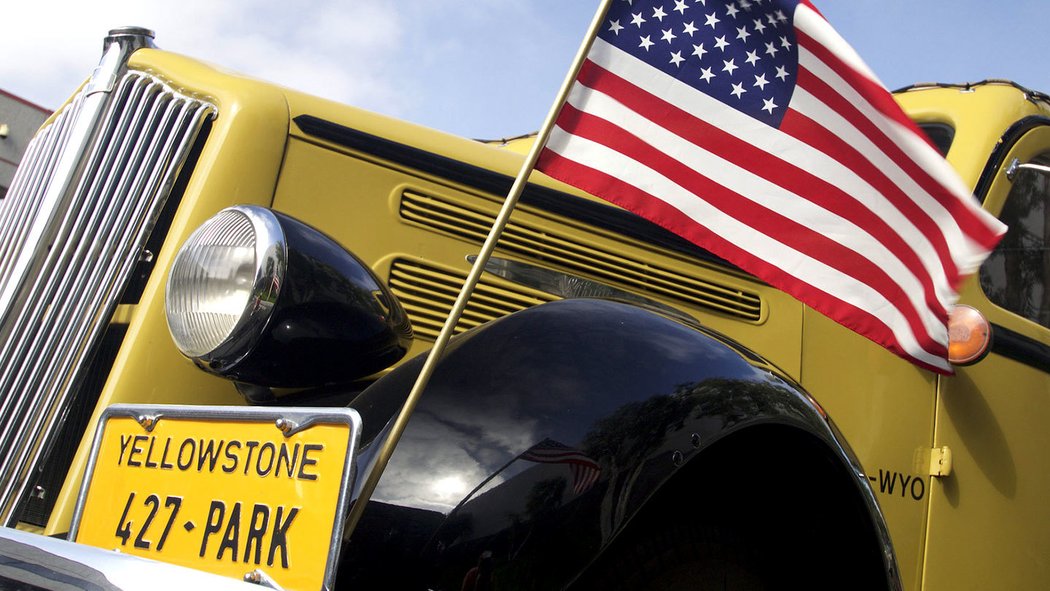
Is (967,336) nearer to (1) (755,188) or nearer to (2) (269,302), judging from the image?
(1) (755,188)

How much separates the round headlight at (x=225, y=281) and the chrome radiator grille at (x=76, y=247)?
1.18ft

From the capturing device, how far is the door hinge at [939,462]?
97.2 inches

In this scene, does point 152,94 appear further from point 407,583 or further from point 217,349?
point 407,583

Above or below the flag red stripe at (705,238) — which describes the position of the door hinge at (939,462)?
below

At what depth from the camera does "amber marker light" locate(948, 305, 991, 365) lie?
7.55 feet

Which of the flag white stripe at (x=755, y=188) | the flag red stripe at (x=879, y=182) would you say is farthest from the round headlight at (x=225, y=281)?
the flag red stripe at (x=879, y=182)

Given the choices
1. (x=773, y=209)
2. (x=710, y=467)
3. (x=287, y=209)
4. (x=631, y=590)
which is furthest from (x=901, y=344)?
(x=287, y=209)

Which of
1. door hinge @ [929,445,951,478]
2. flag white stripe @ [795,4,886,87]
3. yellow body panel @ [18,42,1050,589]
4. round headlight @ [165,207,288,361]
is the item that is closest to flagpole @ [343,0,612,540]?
round headlight @ [165,207,288,361]

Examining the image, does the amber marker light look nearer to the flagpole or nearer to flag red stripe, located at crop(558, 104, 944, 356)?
flag red stripe, located at crop(558, 104, 944, 356)

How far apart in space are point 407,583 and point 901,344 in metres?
1.19

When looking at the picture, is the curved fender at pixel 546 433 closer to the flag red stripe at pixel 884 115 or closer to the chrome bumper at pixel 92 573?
the chrome bumper at pixel 92 573

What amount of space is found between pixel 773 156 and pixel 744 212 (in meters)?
0.11

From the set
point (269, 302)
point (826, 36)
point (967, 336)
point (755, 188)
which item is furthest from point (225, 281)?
point (967, 336)

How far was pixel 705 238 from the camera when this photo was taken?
1713 mm
